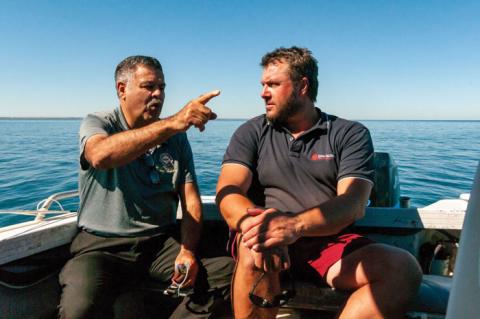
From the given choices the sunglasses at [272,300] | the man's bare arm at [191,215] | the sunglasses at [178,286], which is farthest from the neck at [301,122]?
the sunglasses at [178,286]

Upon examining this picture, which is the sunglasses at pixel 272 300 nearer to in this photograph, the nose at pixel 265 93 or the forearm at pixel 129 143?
the forearm at pixel 129 143

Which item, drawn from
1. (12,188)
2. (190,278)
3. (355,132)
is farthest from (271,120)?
(12,188)

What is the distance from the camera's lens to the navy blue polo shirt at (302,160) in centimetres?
217

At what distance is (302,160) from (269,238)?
29.2 inches

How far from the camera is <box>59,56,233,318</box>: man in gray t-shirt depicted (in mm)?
1896

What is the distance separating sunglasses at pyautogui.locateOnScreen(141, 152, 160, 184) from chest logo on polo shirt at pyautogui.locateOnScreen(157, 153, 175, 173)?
0.13 feet

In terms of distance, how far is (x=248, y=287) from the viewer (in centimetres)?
171

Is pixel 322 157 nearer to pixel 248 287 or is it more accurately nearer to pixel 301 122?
pixel 301 122

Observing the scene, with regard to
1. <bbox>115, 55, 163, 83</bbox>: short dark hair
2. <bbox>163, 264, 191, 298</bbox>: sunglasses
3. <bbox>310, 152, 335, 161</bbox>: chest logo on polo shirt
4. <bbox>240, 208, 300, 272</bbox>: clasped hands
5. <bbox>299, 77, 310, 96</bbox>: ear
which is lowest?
<bbox>163, 264, 191, 298</bbox>: sunglasses

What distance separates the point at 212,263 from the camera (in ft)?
7.42

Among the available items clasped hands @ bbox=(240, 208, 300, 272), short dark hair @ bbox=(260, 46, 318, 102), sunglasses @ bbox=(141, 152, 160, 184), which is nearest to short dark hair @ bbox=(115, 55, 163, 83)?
sunglasses @ bbox=(141, 152, 160, 184)

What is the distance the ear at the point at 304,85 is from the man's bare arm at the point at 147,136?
2.72 ft

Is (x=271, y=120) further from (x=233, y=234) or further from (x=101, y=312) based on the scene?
(x=101, y=312)

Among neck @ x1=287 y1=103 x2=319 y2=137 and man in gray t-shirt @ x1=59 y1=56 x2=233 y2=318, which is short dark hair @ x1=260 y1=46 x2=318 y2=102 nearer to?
neck @ x1=287 y1=103 x2=319 y2=137
